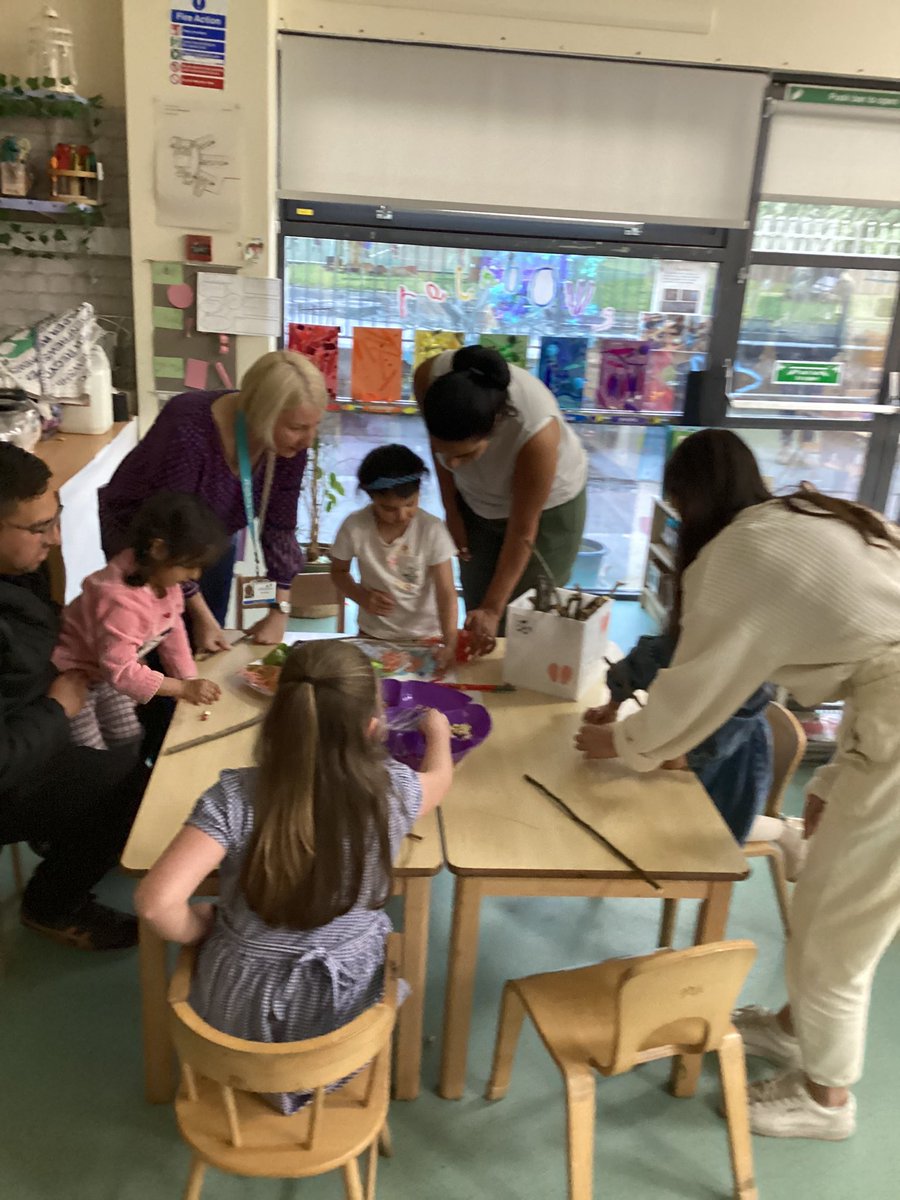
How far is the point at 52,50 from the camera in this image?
337 centimetres

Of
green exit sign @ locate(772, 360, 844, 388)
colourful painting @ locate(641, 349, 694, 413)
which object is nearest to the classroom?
colourful painting @ locate(641, 349, 694, 413)

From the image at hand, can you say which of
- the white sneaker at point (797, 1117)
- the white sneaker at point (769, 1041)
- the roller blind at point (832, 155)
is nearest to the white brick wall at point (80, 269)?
the roller blind at point (832, 155)

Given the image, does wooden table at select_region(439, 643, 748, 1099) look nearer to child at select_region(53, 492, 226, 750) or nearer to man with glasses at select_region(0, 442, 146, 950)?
child at select_region(53, 492, 226, 750)

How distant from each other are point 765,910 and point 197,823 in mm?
1674

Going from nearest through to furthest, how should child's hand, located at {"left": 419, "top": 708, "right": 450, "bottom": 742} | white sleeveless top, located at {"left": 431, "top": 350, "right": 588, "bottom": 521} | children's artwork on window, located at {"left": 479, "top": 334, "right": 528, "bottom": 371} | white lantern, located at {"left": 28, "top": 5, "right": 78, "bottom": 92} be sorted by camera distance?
child's hand, located at {"left": 419, "top": 708, "right": 450, "bottom": 742} < white sleeveless top, located at {"left": 431, "top": 350, "right": 588, "bottom": 521} < white lantern, located at {"left": 28, "top": 5, "right": 78, "bottom": 92} < children's artwork on window, located at {"left": 479, "top": 334, "right": 528, "bottom": 371}

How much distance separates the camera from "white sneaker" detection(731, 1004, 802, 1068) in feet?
6.34

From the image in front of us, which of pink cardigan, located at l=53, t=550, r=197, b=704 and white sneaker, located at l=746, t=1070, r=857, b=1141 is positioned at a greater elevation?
pink cardigan, located at l=53, t=550, r=197, b=704

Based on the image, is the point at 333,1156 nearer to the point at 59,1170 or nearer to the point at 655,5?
the point at 59,1170

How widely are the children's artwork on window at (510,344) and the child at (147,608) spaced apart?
2489mm

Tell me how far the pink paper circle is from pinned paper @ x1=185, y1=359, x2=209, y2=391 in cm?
22

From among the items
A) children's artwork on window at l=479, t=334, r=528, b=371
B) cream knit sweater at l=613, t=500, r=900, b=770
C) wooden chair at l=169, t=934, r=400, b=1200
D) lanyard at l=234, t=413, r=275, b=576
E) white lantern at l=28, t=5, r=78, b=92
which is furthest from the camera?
children's artwork on window at l=479, t=334, r=528, b=371

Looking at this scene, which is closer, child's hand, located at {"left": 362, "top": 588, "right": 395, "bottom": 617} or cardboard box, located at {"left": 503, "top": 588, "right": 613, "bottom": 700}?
cardboard box, located at {"left": 503, "top": 588, "right": 613, "bottom": 700}

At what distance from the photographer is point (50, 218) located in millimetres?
3652

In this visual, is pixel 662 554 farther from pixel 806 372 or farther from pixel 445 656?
pixel 445 656
